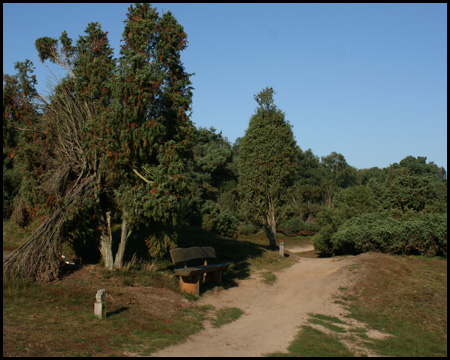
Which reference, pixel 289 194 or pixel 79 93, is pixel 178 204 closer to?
pixel 79 93

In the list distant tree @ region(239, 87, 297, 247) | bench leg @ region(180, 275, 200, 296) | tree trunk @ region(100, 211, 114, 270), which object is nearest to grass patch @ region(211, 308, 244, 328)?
bench leg @ region(180, 275, 200, 296)

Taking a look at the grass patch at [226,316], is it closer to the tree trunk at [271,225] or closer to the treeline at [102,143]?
the treeline at [102,143]

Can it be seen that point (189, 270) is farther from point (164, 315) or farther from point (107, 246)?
point (107, 246)

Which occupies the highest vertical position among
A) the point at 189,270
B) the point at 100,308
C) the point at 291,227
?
the point at 291,227

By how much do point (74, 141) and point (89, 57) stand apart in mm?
2792

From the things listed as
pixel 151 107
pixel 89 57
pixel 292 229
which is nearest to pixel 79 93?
pixel 89 57

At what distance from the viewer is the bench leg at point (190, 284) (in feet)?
38.3

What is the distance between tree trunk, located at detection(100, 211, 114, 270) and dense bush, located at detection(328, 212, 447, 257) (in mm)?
12738

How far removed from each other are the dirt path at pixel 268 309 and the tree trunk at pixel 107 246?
321cm

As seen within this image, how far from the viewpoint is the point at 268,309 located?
1109 centimetres

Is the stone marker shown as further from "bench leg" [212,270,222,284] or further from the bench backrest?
"bench leg" [212,270,222,284]

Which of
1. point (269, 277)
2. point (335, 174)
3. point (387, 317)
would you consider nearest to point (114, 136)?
point (269, 277)

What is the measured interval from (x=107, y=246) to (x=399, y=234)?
13.0 meters

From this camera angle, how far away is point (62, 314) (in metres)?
7.97
